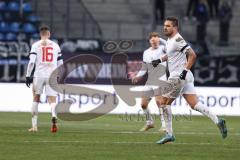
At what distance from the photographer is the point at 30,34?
108 ft

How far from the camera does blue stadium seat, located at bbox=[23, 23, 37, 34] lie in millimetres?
33638

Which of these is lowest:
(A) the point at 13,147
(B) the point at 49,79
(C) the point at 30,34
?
(A) the point at 13,147

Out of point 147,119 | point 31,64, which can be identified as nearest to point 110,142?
point 31,64

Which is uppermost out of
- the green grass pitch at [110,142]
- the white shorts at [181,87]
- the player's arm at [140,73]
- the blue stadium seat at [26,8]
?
the blue stadium seat at [26,8]

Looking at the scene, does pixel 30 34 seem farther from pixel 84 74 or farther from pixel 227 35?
pixel 227 35

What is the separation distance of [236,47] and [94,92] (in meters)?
8.57

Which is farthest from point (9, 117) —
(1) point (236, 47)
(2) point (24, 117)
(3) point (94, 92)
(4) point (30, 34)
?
(1) point (236, 47)

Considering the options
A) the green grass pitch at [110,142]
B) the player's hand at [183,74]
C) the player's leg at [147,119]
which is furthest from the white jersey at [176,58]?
the player's leg at [147,119]

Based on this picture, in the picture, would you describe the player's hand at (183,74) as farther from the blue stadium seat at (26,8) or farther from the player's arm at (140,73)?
the blue stadium seat at (26,8)

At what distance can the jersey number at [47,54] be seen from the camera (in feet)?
60.9

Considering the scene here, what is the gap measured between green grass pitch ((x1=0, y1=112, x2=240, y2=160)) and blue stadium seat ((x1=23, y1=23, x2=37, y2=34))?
11830mm

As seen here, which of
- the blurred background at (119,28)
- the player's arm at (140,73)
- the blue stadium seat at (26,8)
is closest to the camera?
the player's arm at (140,73)

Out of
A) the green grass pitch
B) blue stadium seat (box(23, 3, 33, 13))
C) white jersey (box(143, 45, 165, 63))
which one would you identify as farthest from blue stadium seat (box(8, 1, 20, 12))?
white jersey (box(143, 45, 165, 63))

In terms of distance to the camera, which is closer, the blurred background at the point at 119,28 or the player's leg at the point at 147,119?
the player's leg at the point at 147,119
